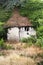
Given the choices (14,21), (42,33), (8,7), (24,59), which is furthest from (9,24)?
(24,59)

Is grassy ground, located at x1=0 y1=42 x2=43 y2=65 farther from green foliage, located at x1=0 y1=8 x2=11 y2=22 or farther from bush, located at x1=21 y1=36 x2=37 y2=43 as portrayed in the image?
green foliage, located at x1=0 y1=8 x2=11 y2=22

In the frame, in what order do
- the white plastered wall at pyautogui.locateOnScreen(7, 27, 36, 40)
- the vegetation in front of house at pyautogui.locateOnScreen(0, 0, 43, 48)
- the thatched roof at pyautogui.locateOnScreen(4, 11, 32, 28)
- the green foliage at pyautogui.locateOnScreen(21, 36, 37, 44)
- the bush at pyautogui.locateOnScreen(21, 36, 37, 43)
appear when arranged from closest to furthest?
the green foliage at pyautogui.locateOnScreen(21, 36, 37, 44), the bush at pyautogui.locateOnScreen(21, 36, 37, 43), the thatched roof at pyautogui.locateOnScreen(4, 11, 32, 28), the white plastered wall at pyautogui.locateOnScreen(7, 27, 36, 40), the vegetation in front of house at pyautogui.locateOnScreen(0, 0, 43, 48)

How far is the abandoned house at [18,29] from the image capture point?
2956 cm

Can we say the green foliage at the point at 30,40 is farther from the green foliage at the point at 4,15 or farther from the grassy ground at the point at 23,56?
the green foliage at the point at 4,15

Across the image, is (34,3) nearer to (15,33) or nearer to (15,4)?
(15,4)

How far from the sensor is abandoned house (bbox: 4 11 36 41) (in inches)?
1164

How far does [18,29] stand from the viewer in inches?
1169

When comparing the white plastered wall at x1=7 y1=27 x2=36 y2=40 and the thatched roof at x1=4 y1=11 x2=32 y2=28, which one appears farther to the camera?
the white plastered wall at x1=7 y1=27 x2=36 y2=40

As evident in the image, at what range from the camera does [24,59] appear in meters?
20.3

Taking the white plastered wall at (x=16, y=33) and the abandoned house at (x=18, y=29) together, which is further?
the white plastered wall at (x=16, y=33)

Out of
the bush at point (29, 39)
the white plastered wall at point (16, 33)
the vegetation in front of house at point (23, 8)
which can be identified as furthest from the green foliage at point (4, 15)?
the bush at point (29, 39)

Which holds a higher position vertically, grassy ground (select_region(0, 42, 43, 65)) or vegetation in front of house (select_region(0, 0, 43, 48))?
vegetation in front of house (select_region(0, 0, 43, 48))

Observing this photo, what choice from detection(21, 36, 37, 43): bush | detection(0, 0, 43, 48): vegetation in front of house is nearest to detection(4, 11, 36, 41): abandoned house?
detection(0, 0, 43, 48): vegetation in front of house

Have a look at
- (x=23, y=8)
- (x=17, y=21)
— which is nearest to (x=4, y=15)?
(x=17, y=21)
